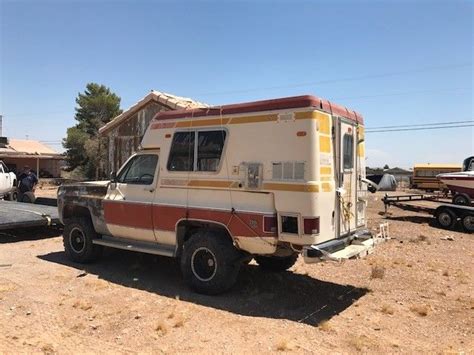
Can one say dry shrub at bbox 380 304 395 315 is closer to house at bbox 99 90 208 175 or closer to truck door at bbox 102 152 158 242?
truck door at bbox 102 152 158 242

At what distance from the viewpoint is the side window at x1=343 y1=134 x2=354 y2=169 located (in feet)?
23.4

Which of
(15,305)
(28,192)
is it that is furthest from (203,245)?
(28,192)

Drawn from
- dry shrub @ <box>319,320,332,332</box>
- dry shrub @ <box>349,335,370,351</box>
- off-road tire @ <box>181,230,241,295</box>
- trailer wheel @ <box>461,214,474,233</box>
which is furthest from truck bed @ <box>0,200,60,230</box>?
trailer wheel @ <box>461,214,474,233</box>

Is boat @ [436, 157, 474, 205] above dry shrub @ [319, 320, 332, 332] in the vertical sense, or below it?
above

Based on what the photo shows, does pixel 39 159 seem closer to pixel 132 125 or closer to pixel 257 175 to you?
pixel 132 125

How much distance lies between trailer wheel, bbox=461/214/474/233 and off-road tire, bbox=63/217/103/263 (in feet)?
42.1

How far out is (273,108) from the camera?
21.5 ft

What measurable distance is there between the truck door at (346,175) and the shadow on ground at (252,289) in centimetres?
111

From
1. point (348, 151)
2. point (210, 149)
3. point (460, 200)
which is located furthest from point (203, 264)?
point (460, 200)

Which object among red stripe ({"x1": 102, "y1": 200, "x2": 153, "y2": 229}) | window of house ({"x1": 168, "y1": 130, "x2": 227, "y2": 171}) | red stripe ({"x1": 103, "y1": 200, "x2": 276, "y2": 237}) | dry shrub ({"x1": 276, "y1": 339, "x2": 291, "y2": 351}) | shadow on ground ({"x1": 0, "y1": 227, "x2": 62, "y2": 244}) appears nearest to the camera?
dry shrub ({"x1": 276, "y1": 339, "x2": 291, "y2": 351})

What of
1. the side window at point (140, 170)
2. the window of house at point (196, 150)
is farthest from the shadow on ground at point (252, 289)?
the window of house at point (196, 150)

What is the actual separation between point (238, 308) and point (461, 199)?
619 inches

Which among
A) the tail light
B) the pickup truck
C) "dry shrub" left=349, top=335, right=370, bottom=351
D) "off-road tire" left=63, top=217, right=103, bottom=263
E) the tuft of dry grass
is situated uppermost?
the pickup truck

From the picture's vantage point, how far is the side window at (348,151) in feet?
23.4
